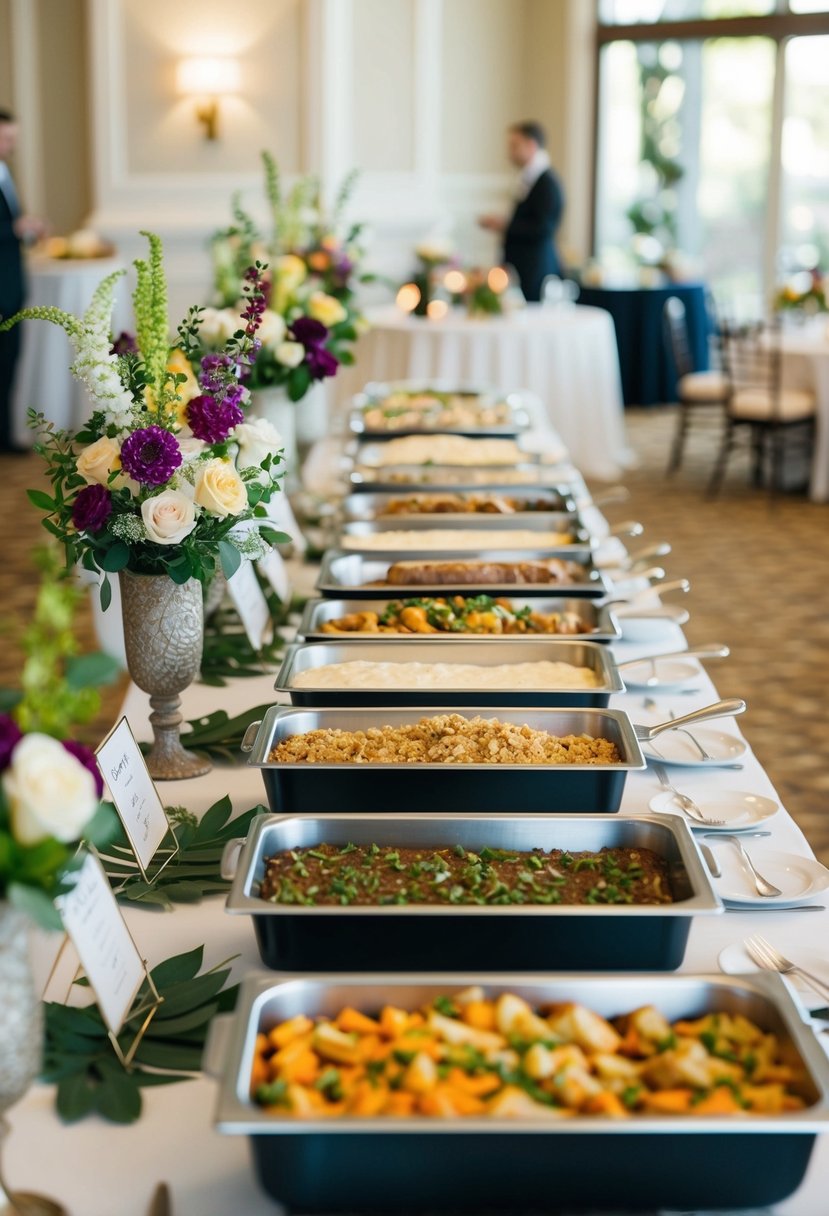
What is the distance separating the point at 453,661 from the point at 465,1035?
959 millimetres

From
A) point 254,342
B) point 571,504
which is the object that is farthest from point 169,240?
point 254,342

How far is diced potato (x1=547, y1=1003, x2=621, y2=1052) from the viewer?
3.22ft

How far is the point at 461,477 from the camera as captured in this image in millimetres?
3203

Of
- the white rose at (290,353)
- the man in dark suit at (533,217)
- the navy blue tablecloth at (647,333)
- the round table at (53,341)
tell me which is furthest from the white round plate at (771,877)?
the navy blue tablecloth at (647,333)

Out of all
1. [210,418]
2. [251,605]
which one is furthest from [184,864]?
[251,605]

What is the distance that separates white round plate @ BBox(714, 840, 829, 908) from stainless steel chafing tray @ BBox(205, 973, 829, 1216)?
0.43 meters

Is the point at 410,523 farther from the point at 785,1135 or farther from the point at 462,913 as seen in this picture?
the point at 785,1135

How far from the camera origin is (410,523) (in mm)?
2691

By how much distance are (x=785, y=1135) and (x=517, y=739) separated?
26.8 inches

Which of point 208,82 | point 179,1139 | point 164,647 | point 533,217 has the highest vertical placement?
point 208,82

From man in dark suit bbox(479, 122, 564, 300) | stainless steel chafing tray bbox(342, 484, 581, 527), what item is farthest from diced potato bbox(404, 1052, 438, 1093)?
man in dark suit bbox(479, 122, 564, 300)

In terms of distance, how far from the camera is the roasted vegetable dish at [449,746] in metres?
1.50

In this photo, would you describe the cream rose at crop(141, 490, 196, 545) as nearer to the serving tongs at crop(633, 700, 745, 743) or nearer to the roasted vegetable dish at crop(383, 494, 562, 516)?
the serving tongs at crop(633, 700, 745, 743)

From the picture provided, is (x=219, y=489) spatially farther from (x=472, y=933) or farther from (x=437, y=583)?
(x=437, y=583)
